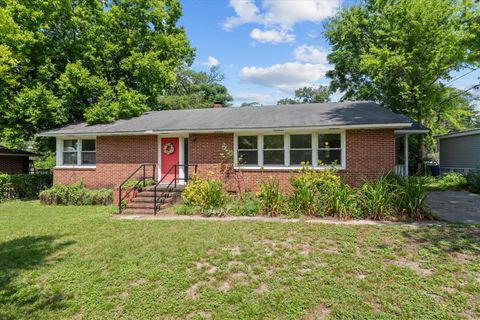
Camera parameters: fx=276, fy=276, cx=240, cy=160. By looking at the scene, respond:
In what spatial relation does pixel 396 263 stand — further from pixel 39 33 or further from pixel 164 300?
pixel 39 33

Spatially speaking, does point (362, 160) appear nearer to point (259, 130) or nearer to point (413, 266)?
point (259, 130)

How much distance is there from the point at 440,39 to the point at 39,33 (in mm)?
25007

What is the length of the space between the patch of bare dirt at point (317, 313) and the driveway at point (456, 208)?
6110 millimetres

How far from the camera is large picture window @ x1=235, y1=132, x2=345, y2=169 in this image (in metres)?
10.4

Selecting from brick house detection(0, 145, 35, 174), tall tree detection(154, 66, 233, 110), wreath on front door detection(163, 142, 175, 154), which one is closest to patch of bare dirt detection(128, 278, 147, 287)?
wreath on front door detection(163, 142, 175, 154)

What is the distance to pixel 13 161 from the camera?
18.8 metres

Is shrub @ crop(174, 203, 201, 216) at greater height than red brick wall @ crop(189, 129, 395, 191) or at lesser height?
lesser

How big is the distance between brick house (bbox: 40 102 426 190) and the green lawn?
3776 millimetres

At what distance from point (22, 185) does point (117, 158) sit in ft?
17.4

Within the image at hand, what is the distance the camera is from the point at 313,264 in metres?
4.88

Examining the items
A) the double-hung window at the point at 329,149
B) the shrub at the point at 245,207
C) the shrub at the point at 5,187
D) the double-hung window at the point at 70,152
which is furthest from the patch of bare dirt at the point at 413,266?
the shrub at the point at 5,187

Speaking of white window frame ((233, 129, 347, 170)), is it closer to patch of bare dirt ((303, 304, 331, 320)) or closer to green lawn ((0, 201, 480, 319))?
green lawn ((0, 201, 480, 319))

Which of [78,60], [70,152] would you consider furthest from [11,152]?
[78,60]

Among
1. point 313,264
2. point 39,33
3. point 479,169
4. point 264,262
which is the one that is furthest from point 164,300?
point 479,169
